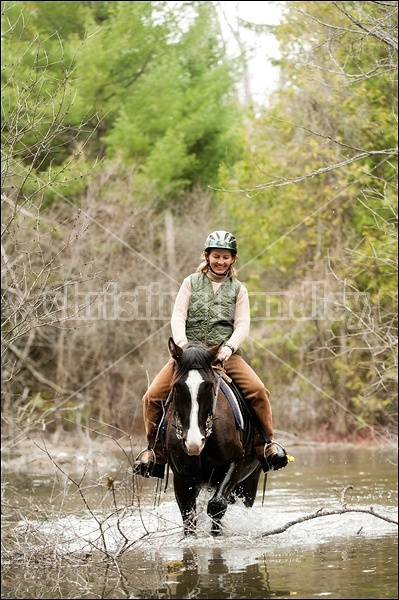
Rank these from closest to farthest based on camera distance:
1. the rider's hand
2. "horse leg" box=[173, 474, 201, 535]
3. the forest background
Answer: the rider's hand
"horse leg" box=[173, 474, 201, 535]
the forest background

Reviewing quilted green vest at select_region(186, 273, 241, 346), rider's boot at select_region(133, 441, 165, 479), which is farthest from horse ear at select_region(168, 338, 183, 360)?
rider's boot at select_region(133, 441, 165, 479)

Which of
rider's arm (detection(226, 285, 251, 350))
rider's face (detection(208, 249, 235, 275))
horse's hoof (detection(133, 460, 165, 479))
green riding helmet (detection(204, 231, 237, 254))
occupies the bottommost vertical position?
horse's hoof (detection(133, 460, 165, 479))

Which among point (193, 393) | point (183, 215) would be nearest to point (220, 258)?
point (193, 393)

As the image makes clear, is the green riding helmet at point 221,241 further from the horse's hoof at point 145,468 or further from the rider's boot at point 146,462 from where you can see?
the horse's hoof at point 145,468

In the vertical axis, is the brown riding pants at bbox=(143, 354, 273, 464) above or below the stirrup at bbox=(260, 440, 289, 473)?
above

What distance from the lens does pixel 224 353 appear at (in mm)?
9062

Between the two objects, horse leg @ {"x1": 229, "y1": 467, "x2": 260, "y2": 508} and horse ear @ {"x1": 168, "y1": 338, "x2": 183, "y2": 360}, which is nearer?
horse ear @ {"x1": 168, "y1": 338, "x2": 183, "y2": 360}

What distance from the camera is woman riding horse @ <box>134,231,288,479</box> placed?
9.46 m

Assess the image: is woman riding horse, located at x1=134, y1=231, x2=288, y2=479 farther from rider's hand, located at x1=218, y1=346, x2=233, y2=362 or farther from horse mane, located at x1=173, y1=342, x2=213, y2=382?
horse mane, located at x1=173, y1=342, x2=213, y2=382

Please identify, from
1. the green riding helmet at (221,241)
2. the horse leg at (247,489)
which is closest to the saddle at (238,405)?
the horse leg at (247,489)

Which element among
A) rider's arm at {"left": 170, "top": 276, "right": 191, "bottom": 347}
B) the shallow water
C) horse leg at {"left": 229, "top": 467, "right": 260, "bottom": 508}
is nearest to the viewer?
the shallow water

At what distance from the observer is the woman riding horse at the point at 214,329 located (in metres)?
9.46

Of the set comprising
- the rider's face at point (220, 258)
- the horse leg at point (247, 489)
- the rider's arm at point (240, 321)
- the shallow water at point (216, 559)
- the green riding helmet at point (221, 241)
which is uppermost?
the green riding helmet at point (221, 241)

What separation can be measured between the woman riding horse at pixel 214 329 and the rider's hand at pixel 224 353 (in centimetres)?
16
